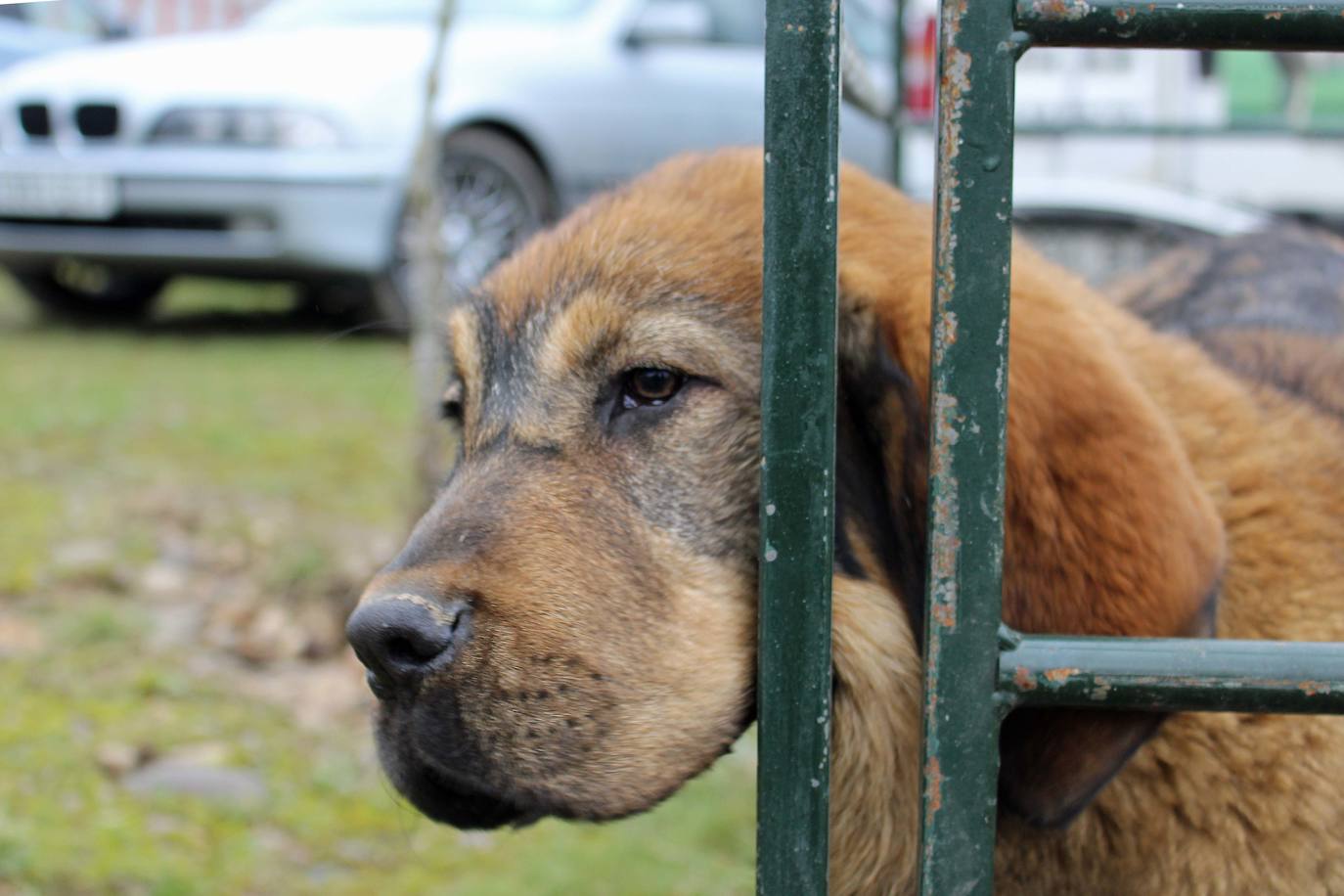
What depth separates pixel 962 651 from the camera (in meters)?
1.66

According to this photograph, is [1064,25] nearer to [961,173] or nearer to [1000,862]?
[961,173]

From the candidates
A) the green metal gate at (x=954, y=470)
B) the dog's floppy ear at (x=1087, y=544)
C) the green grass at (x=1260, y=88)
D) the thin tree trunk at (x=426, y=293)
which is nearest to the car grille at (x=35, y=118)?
the thin tree trunk at (x=426, y=293)

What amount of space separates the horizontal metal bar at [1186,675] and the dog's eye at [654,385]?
917mm

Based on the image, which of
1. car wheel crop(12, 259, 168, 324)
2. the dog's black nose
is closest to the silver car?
car wheel crop(12, 259, 168, 324)

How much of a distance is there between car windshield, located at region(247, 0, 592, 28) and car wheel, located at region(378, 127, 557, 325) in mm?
966

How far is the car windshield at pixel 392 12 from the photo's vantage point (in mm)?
9344

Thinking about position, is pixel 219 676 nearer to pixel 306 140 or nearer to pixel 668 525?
pixel 668 525

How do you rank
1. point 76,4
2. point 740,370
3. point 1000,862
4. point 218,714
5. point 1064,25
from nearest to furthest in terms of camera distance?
point 1064,25
point 1000,862
point 740,370
point 218,714
point 76,4

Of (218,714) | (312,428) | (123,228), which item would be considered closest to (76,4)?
(123,228)

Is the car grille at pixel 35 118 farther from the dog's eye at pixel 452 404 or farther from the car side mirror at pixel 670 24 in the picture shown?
the dog's eye at pixel 452 404

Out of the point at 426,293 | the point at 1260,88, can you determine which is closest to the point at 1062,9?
the point at 426,293

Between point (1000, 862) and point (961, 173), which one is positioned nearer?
point (961, 173)

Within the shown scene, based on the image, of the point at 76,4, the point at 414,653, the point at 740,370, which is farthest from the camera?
the point at 76,4

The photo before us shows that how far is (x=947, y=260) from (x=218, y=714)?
3.18m
